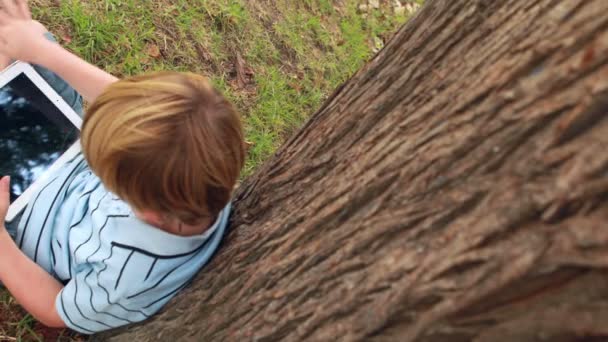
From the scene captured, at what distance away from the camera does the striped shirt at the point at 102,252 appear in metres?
1.37

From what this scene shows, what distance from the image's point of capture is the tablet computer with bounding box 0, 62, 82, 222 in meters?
1.83

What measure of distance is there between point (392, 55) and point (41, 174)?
1.42 m

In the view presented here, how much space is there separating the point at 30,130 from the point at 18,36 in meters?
0.36

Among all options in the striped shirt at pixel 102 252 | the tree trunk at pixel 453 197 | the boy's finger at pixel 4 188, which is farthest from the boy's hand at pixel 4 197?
the tree trunk at pixel 453 197

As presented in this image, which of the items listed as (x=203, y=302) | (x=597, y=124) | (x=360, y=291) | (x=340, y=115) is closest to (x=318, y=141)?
(x=340, y=115)

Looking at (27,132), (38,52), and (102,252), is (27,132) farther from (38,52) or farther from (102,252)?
(102,252)

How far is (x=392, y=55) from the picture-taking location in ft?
4.01

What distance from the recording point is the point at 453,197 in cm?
84

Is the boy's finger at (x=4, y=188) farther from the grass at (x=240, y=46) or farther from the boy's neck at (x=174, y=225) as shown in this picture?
the grass at (x=240, y=46)

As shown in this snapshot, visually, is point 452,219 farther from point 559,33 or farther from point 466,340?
point 559,33

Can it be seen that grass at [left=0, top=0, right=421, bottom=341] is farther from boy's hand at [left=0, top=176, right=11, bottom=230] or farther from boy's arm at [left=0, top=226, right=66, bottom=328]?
boy's arm at [left=0, top=226, right=66, bottom=328]

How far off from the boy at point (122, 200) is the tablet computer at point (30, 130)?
6cm

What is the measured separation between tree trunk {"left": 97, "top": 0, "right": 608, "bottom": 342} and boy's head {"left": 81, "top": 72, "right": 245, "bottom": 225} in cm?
24

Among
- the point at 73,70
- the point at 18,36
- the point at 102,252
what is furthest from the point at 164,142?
the point at 18,36
